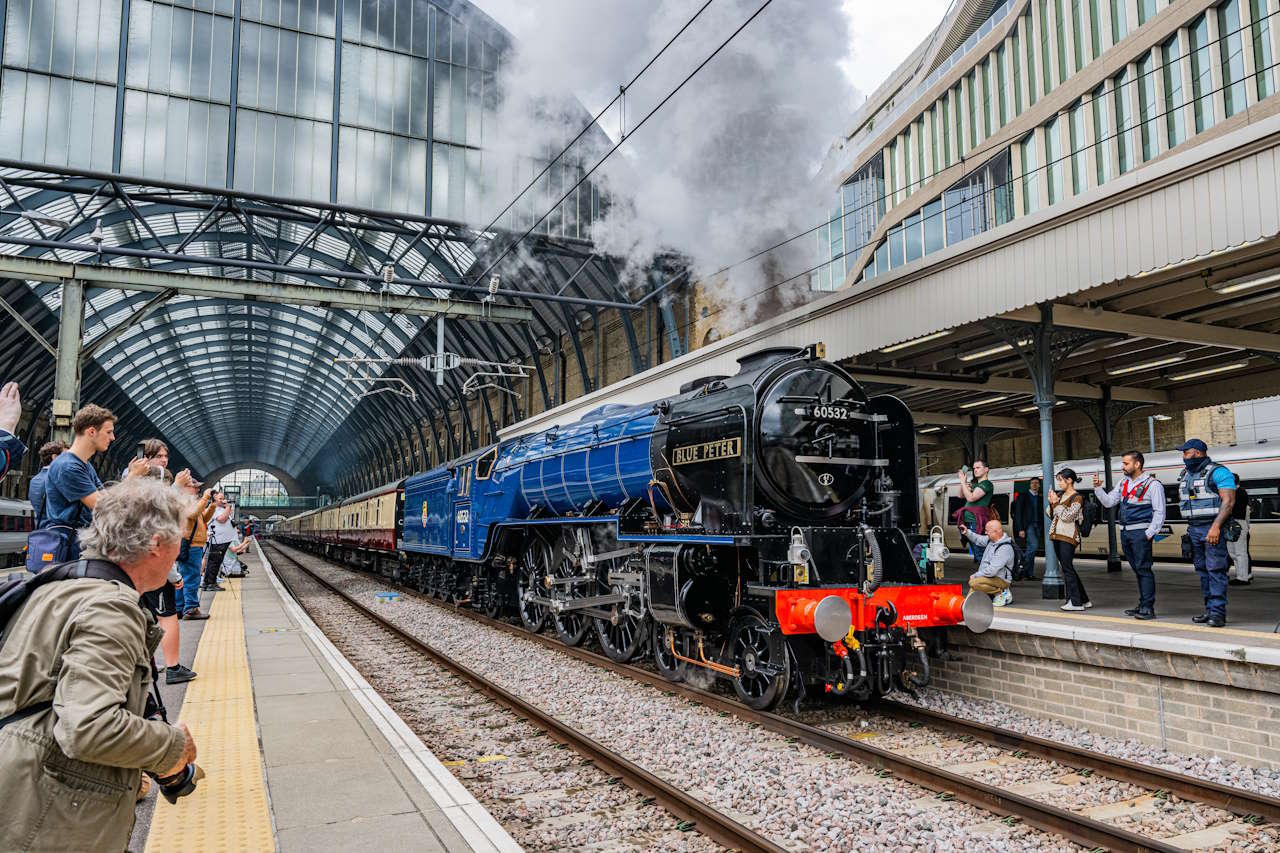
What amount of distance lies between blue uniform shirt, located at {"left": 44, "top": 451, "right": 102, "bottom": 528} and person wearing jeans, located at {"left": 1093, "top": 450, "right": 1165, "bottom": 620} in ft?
23.7

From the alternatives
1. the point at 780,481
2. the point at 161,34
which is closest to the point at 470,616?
the point at 780,481

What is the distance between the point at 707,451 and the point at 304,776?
370 cm

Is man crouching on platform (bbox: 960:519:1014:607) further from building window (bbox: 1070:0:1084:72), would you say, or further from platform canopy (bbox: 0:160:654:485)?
building window (bbox: 1070:0:1084:72)

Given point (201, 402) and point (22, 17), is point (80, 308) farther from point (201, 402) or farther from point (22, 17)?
point (201, 402)

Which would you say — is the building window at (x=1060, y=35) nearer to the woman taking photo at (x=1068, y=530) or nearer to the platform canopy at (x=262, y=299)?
the platform canopy at (x=262, y=299)

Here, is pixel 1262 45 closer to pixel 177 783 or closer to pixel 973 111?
pixel 973 111

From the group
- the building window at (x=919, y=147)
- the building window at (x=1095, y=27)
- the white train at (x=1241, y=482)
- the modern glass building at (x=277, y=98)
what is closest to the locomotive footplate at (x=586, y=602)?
the white train at (x=1241, y=482)

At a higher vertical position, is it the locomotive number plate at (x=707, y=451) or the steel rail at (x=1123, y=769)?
the locomotive number plate at (x=707, y=451)

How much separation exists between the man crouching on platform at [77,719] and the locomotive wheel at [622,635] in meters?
5.94

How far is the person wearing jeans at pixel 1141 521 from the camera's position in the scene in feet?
21.9

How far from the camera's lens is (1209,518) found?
6250 millimetres

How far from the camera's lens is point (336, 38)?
58.8 ft

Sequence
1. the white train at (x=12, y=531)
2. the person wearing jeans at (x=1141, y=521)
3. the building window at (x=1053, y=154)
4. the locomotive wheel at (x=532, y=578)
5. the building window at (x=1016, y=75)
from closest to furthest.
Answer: the person wearing jeans at (x=1141, y=521), the locomotive wheel at (x=532, y=578), the white train at (x=12, y=531), the building window at (x=1053, y=154), the building window at (x=1016, y=75)

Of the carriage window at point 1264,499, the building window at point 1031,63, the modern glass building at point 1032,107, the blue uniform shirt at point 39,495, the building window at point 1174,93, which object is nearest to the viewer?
the blue uniform shirt at point 39,495
